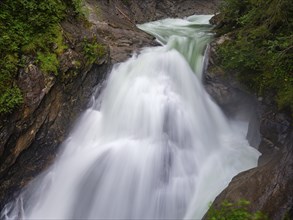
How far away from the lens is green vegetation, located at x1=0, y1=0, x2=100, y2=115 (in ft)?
18.8

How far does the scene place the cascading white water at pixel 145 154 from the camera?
6426 millimetres

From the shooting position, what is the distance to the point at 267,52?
275 inches

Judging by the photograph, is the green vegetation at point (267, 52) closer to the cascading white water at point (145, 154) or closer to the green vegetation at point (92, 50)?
the cascading white water at point (145, 154)

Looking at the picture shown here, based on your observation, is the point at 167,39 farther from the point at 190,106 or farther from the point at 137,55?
the point at 190,106

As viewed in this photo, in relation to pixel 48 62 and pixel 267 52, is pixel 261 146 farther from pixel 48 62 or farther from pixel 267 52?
pixel 48 62

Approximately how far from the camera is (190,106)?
8656mm

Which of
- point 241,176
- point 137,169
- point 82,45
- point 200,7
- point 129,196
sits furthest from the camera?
point 200,7

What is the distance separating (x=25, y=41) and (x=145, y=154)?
3.66m

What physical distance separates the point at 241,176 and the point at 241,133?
2.97m

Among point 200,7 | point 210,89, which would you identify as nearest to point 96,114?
point 210,89

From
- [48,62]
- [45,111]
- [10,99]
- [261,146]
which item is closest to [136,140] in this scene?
[45,111]

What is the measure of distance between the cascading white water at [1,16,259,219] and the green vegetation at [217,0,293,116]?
1576 millimetres

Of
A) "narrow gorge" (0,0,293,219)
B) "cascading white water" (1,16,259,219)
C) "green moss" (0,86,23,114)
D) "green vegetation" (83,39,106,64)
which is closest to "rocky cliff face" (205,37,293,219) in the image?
"narrow gorge" (0,0,293,219)

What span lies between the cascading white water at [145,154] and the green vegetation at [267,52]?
158cm
